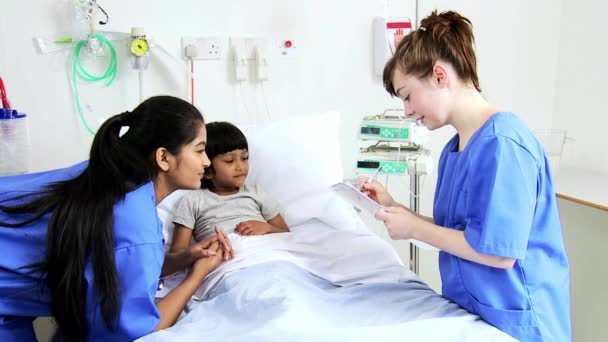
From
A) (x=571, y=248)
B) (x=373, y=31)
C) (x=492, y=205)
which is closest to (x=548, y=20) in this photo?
(x=373, y=31)

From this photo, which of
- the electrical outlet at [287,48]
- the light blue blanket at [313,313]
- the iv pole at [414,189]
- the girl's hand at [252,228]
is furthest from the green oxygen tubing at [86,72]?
the iv pole at [414,189]

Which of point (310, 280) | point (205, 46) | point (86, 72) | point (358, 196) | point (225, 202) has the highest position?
point (205, 46)

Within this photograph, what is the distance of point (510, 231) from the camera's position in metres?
1.19

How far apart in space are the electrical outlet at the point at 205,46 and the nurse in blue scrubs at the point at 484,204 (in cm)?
103

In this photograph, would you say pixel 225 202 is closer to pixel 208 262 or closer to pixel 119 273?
pixel 208 262

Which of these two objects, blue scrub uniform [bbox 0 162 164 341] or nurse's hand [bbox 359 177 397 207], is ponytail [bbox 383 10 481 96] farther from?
blue scrub uniform [bbox 0 162 164 341]

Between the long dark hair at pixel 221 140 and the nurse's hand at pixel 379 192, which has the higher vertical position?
the long dark hair at pixel 221 140

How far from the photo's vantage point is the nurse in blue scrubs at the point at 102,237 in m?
1.17

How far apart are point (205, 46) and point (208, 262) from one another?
3.40 ft

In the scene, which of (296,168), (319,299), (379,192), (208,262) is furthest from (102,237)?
(296,168)

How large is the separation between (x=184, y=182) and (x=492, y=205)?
775mm

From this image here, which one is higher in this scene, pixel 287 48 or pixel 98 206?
pixel 287 48

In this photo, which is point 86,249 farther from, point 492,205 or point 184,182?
point 492,205

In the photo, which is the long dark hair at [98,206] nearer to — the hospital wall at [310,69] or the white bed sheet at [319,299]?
the white bed sheet at [319,299]
